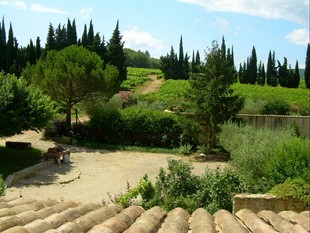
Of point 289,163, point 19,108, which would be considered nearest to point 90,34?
point 19,108

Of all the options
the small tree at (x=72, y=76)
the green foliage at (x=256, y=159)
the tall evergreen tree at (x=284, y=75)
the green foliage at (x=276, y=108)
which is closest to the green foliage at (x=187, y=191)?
the green foliage at (x=256, y=159)

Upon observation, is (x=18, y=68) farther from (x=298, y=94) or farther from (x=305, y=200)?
(x=305, y=200)

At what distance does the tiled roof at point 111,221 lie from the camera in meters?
Answer: 4.03

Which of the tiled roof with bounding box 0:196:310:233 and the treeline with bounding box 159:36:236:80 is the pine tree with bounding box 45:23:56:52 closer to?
the treeline with bounding box 159:36:236:80

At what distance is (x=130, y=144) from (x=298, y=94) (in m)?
34.6

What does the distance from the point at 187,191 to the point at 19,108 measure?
997 centimetres

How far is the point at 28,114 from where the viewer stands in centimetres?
1775

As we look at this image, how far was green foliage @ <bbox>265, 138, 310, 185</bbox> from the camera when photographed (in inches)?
410

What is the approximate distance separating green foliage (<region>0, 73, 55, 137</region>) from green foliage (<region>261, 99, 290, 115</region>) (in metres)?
20.9

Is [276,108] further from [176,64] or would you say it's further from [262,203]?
[176,64]

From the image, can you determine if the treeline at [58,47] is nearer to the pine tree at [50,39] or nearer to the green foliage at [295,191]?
the pine tree at [50,39]

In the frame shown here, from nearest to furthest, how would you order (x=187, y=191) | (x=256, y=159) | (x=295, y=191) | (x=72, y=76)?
(x=295, y=191) < (x=187, y=191) < (x=256, y=159) < (x=72, y=76)

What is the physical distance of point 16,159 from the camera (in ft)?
→ 62.5

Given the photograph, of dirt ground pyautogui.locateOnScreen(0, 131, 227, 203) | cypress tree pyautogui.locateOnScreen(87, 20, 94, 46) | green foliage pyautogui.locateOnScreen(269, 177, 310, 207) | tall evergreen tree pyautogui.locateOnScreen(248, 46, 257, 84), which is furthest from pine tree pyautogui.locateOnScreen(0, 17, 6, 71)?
green foliage pyautogui.locateOnScreen(269, 177, 310, 207)
